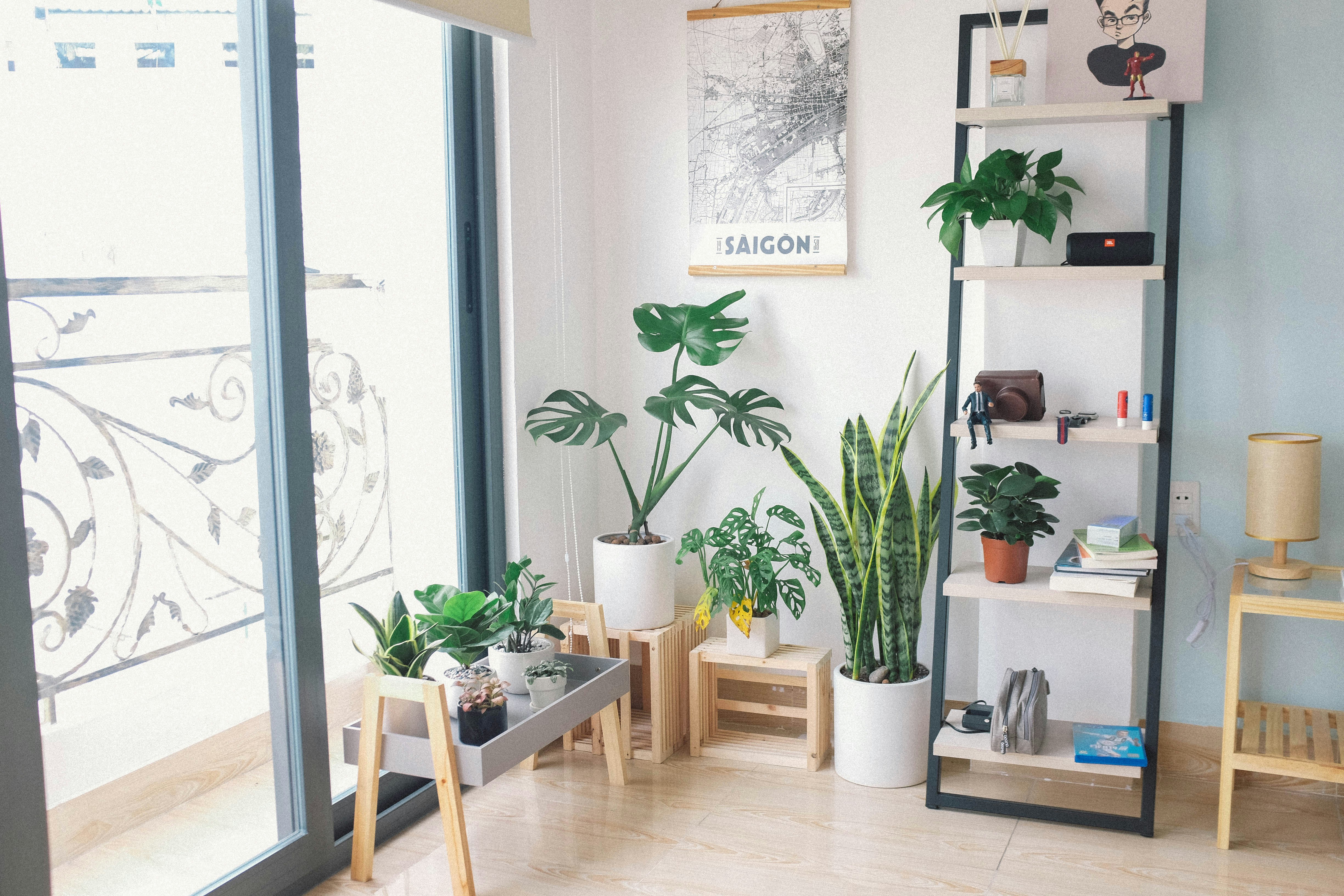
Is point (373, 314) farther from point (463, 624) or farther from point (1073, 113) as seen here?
point (1073, 113)

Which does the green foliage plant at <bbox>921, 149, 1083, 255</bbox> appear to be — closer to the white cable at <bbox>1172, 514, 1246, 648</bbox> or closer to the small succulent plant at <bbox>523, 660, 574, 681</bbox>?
the white cable at <bbox>1172, 514, 1246, 648</bbox>

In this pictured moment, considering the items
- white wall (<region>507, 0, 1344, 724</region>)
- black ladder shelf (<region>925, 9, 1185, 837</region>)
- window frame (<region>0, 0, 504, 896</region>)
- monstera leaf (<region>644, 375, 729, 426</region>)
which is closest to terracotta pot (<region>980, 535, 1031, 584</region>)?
black ladder shelf (<region>925, 9, 1185, 837</region>)

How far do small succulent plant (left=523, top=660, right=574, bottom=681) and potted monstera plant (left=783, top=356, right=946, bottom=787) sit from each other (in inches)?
30.9

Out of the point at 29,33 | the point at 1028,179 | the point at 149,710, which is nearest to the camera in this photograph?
the point at 29,33

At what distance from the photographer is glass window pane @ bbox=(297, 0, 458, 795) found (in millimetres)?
2494

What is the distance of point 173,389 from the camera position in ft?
7.04

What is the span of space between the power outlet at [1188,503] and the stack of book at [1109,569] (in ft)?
1.13

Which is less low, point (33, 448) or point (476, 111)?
point (476, 111)

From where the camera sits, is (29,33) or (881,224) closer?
(29,33)

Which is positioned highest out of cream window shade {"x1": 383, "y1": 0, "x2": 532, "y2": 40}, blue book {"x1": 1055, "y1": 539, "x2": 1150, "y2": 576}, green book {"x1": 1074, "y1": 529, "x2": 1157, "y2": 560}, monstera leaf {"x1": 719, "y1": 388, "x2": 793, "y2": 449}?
cream window shade {"x1": 383, "y1": 0, "x2": 532, "y2": 40}

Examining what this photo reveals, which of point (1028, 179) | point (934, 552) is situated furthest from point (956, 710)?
point (1028, 179)

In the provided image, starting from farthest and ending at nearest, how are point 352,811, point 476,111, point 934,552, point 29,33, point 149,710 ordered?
point 934,552 → point 476,111 → point 352,811 → point 149,710 → point 29,33

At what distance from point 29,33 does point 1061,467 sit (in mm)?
2433

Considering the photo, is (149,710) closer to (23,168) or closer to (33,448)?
(33,448)
